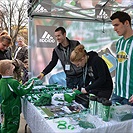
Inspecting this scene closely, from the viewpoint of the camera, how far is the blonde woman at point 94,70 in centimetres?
152

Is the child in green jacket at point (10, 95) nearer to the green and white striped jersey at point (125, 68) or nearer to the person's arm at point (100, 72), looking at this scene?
the person's arm at point (100, 72)

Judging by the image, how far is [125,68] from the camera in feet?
4.83

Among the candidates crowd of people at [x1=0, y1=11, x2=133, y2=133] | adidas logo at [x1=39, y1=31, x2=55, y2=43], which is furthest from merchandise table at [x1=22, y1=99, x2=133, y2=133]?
adidas logo at [x1=39, y1=31, x2=55, y2=43]

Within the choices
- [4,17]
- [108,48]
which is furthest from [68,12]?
[4,17]

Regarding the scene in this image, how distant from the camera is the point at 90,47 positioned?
372 cm

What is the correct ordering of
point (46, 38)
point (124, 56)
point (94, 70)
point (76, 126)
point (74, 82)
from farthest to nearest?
point (46, 38) < point (74, 82) < point (94, 70) < point (124, 56) < point (76, 126)

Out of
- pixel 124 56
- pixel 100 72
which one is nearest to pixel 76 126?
pixel 100 72

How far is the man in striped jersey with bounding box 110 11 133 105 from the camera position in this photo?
1423 mm

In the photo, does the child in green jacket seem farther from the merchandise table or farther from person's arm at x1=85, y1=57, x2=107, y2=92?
person's arm at x1=85, y1=57, x2=107, y2=92

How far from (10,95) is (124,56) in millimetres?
1028

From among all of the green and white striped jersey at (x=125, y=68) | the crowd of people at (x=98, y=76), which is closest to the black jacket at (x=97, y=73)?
the crowd of people at (x=98, y=76)

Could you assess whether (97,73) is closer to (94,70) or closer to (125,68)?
(94,70)

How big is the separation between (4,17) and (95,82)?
7416 mm

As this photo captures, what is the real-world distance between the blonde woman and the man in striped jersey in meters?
0.11
